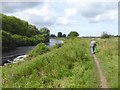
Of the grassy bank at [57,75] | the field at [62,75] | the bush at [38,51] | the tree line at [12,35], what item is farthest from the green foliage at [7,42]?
the grassy bank at [57,75]

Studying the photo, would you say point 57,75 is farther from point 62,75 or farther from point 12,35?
point 12,35

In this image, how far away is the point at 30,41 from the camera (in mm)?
135625

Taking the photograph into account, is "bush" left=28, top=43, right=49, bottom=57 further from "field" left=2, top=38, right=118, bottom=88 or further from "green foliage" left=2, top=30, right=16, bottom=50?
"green foliage" left=2, top=30, right=16, bottom=50

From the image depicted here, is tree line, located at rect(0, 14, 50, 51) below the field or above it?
above

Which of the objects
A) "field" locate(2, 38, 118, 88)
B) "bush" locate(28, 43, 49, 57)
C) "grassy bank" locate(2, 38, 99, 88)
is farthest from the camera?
"bush" locate(28, 43, 49, 57)

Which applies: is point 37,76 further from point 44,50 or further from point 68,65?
point 44,50

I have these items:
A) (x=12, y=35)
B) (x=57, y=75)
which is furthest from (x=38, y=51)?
(x=12, y=35)

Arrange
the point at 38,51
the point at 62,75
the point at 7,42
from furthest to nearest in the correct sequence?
1. the point at 7,42
2. the point at 38,51
3. the point at 62,75

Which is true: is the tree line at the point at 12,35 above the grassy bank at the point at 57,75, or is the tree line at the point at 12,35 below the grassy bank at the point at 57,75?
above

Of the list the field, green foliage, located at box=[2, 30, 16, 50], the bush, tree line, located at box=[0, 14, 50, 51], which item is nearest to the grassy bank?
the field

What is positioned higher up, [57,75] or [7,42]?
[7,42]

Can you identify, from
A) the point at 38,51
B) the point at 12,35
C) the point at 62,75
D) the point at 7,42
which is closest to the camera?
the point at 62,75

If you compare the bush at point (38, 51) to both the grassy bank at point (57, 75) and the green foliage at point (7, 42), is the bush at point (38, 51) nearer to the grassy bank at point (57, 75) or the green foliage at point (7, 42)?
the grassy bank at point (57, 75)

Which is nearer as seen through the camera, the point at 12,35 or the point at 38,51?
the point at 38,51
